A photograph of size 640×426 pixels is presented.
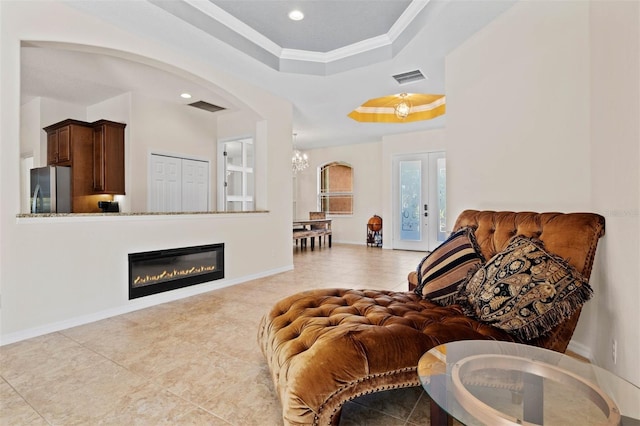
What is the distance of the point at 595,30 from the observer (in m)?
Answer: 2.02

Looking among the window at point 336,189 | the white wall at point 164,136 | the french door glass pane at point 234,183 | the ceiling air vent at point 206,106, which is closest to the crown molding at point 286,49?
the ceiling air vent at point 206,106

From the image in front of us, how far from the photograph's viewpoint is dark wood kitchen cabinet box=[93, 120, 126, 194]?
471cm

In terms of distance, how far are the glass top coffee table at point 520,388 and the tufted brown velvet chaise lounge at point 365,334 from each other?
20 centimetres

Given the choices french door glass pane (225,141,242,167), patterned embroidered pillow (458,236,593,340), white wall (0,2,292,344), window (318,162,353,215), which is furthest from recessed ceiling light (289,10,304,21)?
window (318,162,353,215)

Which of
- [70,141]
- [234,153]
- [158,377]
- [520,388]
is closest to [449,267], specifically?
[520,388]

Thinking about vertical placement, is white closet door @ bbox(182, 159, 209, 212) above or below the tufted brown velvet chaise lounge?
above

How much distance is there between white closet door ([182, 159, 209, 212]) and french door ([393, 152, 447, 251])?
441cm

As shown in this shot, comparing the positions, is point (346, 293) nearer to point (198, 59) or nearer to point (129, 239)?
point (129, 239)

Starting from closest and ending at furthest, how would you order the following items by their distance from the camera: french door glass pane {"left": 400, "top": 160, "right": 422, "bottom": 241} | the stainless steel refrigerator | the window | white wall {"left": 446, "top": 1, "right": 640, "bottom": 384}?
white wall {"left": 446, "top": 1, "right": 640, "bottom": 384}, the stainless steel refrigerator, french door glass pane {"left": 400, "top": 160, "right": 422, "bottom": 241}, the window

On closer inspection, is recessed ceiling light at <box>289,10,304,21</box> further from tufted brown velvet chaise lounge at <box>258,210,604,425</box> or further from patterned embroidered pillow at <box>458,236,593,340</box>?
patterned embroidered pillow at <box>458,236,593,340</box>

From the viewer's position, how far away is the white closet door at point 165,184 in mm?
5074

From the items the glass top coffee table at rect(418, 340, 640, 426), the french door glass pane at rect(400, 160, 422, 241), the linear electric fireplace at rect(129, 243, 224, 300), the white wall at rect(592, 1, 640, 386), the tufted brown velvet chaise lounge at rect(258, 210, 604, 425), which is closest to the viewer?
the glass top coffee table at rect(418, 340, 640, 426)

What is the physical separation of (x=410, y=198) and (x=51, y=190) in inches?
266

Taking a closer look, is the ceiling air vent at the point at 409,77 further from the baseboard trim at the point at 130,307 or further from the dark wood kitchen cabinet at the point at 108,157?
the dark wood kitchen cabinet at the point at 108,157
